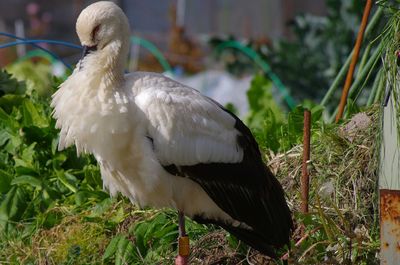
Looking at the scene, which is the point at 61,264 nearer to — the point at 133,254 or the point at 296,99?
the point at 133,254

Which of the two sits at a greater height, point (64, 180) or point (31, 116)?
point (31, 116)

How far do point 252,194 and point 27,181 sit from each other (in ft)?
6.83

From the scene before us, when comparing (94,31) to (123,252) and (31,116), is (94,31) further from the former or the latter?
(31,116)

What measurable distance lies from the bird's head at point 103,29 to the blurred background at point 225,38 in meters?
5.03

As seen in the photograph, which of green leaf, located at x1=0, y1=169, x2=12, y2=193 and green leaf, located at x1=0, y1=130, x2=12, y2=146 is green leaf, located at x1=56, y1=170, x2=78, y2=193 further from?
green leaf, located at x1=0, y1=130, x2=12, y2=146

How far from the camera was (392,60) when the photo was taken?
5070 mm

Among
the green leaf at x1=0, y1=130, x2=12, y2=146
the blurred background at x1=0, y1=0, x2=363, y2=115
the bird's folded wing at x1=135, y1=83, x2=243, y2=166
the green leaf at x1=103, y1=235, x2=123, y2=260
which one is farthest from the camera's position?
the blurred background at x1=0, y1=0, x2=363, y2=115

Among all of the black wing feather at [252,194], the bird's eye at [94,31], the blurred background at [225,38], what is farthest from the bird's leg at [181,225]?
the blurred background at [225,38]

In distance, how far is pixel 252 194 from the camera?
5.73m

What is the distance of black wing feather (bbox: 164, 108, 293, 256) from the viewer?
5652 mm

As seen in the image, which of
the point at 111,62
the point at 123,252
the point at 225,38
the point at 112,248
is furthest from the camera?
the point at 225,38

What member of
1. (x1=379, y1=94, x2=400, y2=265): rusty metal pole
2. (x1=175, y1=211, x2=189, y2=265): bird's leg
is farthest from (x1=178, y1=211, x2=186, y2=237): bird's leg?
(x1=379, y1=94, x2=400, y2=265): rusty metal pole

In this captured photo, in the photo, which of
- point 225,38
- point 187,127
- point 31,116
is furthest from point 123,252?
point 225,38

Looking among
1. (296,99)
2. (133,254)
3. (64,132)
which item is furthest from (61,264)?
(296,99)
